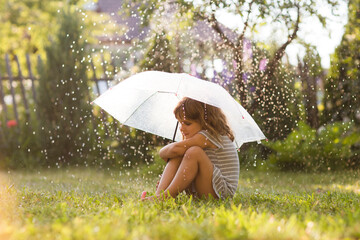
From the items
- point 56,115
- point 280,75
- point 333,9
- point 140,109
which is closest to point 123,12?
point 56,115

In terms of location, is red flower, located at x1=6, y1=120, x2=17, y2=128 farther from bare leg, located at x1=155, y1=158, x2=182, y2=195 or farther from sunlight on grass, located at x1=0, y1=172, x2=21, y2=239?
bare leg, located at x1=155, y1=158, x2=182, y2=195

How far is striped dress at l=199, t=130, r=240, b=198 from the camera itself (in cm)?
345

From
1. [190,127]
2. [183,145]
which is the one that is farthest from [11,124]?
[183,145]

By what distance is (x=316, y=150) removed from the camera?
6.98 m

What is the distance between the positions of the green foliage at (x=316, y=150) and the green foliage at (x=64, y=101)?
3119 mm

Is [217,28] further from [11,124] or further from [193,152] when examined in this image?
[193,152]

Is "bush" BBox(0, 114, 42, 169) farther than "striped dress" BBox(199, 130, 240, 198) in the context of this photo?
Yes

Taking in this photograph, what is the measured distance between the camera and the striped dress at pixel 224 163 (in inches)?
136

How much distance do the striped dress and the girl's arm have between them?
0.04m

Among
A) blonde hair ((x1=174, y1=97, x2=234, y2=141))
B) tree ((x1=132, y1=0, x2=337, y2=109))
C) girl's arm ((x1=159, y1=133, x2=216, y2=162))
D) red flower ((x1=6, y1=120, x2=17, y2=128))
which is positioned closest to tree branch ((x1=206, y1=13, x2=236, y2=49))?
tree ((x1=132, y1=0, x2=337, y2=109))

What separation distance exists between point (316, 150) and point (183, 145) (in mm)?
4141

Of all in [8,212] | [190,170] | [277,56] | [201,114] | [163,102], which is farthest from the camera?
[277,56]

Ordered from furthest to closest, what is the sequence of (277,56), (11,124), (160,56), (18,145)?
1. (11,124)
2. (18,145)
3. (277,56)
4. (160,56)

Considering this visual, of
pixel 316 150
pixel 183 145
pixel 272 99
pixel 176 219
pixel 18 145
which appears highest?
pixel 183 145
